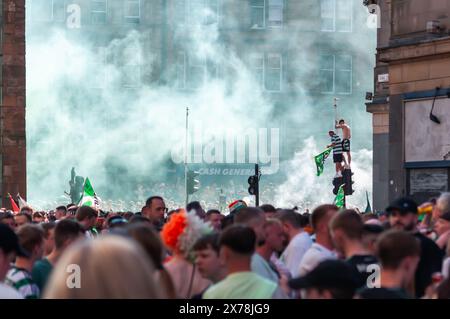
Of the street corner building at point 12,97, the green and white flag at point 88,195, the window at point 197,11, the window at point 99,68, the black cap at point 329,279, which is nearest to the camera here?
the black cap at point 329,279

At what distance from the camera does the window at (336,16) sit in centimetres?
6400

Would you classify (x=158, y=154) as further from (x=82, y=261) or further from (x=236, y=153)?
(x=82, y=261)

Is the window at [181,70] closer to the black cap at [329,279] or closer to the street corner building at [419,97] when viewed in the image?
the street corner building at [419,97]

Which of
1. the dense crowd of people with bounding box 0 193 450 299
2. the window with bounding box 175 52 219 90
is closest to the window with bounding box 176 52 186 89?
the window with bounding box 175 52 219 90

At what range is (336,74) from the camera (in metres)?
65.4

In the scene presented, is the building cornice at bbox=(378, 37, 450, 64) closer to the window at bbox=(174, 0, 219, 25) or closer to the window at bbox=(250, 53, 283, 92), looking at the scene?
the window at bbox=(250, 53, 283, 92)

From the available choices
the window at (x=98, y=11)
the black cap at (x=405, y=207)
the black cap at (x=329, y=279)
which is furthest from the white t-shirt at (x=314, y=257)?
the window at (x=98, y=11)

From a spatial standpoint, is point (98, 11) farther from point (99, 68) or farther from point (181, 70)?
point (181, 70)

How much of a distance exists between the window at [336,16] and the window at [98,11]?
12471 mm

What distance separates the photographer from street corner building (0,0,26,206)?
32875mm

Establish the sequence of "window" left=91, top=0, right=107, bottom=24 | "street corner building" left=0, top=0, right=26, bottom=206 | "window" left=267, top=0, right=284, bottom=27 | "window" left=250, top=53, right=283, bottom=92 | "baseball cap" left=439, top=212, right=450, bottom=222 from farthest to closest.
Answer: "window" left=267, top=0, right=284, bottom=27, "window" left=250, top=53, right=283, bottom=92, "window" left=91, top=0, right=107, bottom=24, "street corner building" left=0, top=0, right=26, bottom=206, "baseball cap" left=439, top=212, right=450, bottom=222

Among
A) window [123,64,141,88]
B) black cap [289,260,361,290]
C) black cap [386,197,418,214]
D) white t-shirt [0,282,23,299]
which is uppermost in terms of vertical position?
window [123,64,141,88]

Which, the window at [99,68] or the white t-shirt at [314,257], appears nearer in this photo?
the white t-shirt at [314,257]

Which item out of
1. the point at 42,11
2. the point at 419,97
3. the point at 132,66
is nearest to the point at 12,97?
the point at 419,97
